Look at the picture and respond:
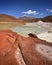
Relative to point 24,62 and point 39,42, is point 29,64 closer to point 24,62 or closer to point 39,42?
point 24,62

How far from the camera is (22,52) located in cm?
214

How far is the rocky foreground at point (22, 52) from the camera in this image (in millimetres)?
2078

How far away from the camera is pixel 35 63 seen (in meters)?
2.11

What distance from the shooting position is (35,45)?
2266 millimetres

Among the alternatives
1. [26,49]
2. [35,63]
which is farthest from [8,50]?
[35,63]

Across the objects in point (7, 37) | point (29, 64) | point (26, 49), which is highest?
point (7, 37)

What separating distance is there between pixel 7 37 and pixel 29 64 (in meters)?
0.47

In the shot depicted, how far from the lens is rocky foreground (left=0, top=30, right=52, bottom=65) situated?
208 centimetres

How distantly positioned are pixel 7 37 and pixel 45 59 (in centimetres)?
58

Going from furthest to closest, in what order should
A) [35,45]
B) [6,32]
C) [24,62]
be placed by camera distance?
[6,32] → [35,45] → [24,62]

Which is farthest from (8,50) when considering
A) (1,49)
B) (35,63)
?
(35,63)

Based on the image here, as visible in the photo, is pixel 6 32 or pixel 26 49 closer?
pixel 26 49

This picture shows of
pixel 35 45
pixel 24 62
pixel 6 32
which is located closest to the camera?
pixel 24 62

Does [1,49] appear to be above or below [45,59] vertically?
above
